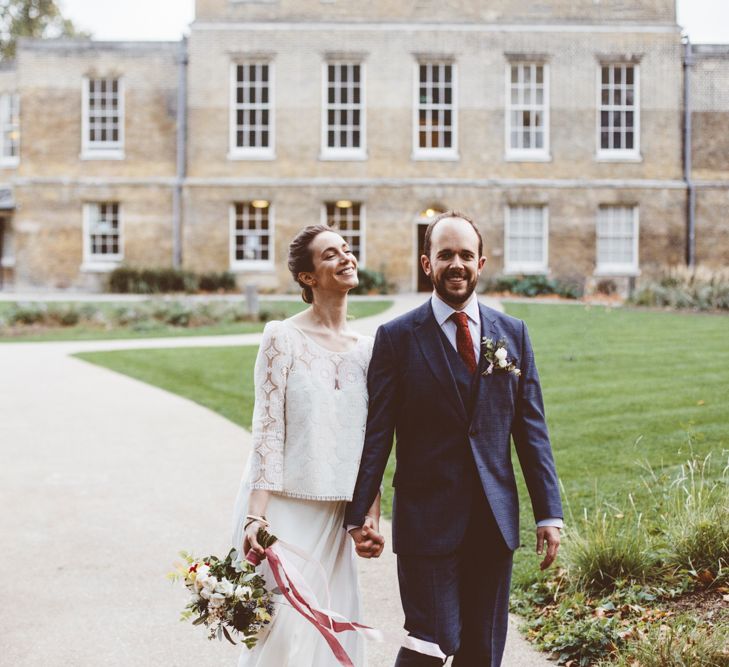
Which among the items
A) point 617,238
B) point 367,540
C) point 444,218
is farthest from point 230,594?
point 617,238

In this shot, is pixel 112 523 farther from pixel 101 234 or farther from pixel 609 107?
pixel 609 107

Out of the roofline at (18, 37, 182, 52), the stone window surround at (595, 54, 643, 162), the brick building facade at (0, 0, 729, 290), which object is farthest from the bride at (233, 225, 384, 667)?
the roofline at (18, 37, 182, 52)

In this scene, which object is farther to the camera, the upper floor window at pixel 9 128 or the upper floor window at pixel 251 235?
the upper floor window at pixel 9 128

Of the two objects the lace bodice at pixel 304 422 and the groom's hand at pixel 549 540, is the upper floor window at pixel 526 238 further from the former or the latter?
the groom's hand at pixel 549 540

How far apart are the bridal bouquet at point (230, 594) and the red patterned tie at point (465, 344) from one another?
87 centimetres

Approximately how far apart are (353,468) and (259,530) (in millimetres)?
388

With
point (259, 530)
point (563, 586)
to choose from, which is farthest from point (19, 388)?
point (259, 530)

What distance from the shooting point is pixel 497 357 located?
311 centimetres

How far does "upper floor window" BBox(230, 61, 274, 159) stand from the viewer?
91.6ft

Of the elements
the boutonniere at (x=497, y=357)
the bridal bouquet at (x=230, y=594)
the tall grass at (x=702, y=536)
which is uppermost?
the boutonniere at (x=497, y=357)

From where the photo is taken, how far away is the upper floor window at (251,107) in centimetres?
2792

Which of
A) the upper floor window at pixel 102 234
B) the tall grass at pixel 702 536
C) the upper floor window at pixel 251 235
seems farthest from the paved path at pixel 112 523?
the upper floor window at pixel 102 234

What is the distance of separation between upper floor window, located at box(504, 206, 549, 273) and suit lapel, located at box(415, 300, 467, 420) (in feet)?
81.0

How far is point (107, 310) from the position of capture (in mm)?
20500
